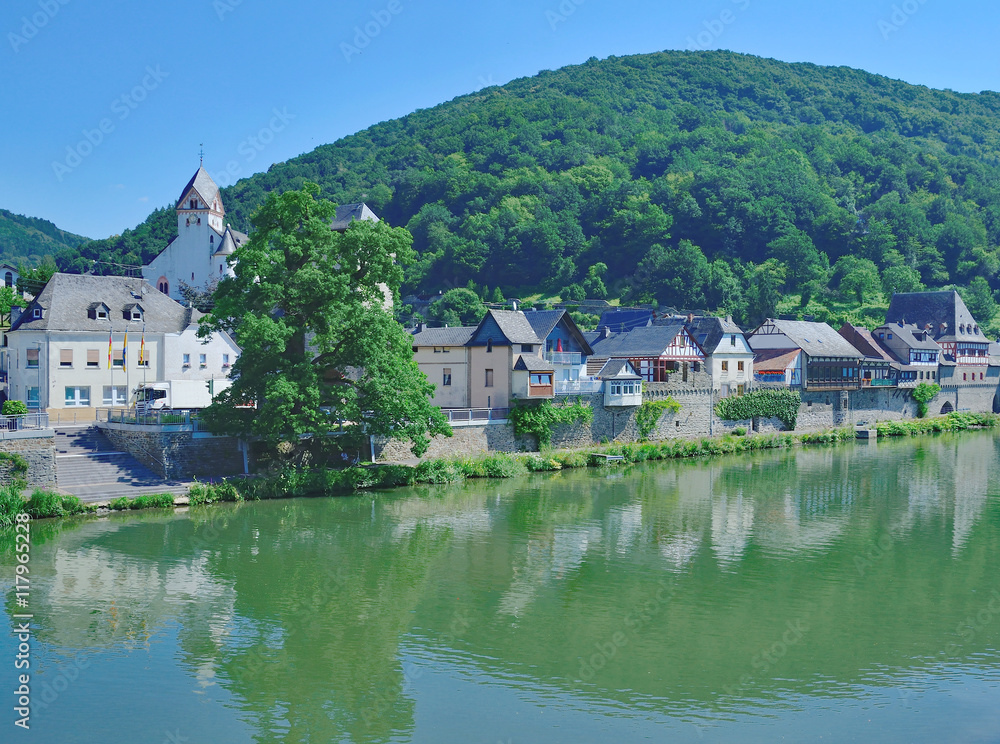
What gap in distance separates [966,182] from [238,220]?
110 meters

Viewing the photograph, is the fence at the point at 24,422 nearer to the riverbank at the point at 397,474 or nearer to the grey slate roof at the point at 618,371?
the riverbank at the point at 397,474

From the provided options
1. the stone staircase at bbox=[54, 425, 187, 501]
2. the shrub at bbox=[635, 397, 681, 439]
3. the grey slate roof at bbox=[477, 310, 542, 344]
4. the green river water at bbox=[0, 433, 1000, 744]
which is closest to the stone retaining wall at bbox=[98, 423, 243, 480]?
the stone staircase at bbox=[54, 425, 187, 501]

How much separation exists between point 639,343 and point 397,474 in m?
21.3

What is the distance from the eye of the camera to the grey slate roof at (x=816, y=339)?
192 ft

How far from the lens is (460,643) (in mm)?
16984

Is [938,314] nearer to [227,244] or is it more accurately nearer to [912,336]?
[912,336]

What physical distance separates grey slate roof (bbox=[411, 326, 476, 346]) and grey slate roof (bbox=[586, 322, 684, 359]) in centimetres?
899

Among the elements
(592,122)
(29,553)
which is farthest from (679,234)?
(29,553)

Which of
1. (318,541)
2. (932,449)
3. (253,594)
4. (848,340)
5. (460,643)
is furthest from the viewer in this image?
(848,340)

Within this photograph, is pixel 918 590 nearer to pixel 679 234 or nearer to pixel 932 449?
pixel 932 449

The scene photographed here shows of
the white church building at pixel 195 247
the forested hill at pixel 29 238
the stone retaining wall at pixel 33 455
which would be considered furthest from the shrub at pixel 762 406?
the forested hill at pixel 29 238

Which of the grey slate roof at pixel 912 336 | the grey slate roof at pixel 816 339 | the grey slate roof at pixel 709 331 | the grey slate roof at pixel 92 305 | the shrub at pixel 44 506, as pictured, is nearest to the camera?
the shrub at pixel 44 506

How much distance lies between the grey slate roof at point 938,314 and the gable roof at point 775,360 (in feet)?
Result: 68.0

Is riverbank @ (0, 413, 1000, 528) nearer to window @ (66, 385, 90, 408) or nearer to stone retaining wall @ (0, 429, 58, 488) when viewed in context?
stone retaining wall @ (0, 429, 58, 488)
